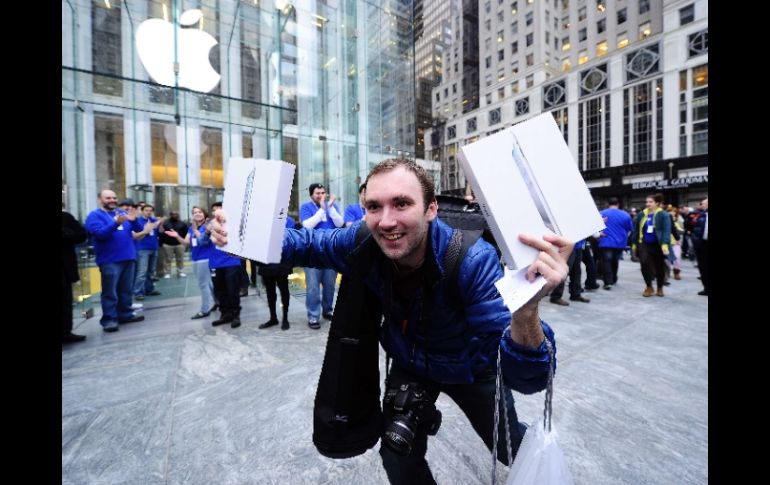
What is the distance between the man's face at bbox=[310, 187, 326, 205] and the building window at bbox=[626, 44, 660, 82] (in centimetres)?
4145

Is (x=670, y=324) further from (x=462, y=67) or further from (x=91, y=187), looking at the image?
(x=462, y=67)

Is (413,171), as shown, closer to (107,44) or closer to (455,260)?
(455,260)

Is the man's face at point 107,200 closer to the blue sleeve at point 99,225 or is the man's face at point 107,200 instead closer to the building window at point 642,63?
the blue sleeve at point 99,225

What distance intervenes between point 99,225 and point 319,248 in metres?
4.87

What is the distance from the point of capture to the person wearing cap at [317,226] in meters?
5.10

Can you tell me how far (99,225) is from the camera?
4.91m

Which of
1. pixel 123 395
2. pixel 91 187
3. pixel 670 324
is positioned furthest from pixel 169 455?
pixel 91 187

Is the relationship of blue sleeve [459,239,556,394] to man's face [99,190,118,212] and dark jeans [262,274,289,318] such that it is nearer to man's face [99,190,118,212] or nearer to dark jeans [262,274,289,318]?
dark jeans [262,274,289,318]

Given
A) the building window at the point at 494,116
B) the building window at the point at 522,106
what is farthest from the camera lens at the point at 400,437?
the building window at the point at 494,116

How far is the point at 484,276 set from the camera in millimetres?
1506

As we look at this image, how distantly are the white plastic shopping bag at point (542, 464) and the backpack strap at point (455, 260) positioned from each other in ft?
1.97

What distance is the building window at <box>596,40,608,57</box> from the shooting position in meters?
39.9

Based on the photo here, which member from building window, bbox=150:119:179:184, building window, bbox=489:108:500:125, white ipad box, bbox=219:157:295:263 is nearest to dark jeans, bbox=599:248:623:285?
white ipad box, bbox=219:157:295:263

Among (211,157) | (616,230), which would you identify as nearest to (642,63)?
(616,230)
